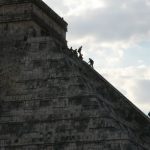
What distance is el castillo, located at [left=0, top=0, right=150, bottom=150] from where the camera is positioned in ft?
74.1

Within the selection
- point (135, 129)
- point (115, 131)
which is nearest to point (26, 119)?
point (115, 131)

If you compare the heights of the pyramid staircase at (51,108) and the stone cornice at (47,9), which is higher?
the stone cornice at (47,9)

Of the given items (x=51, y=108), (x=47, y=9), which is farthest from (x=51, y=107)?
(x=47, y=9)

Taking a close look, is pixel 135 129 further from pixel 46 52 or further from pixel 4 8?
pixel 4 8

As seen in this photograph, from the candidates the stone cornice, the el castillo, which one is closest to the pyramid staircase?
the el castillo

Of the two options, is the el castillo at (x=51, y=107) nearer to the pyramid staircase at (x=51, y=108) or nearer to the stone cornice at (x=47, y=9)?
the pyramid staircase at (x=51, y=108)

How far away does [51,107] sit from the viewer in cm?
2353

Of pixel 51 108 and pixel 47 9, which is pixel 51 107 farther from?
pixel 47 9

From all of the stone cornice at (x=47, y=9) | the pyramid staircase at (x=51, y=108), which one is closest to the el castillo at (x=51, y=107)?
the pyramid staircase at (x=51, y=108)

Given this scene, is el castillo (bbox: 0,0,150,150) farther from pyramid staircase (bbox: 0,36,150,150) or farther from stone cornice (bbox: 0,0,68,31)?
stone cornice (bbox: 0,0,68,31)

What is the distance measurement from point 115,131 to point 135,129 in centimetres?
442

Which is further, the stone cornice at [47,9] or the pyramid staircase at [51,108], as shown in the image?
the stone cornice at [47,9]

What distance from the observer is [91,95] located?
2328 cm

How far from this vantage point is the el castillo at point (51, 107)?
890 inches
